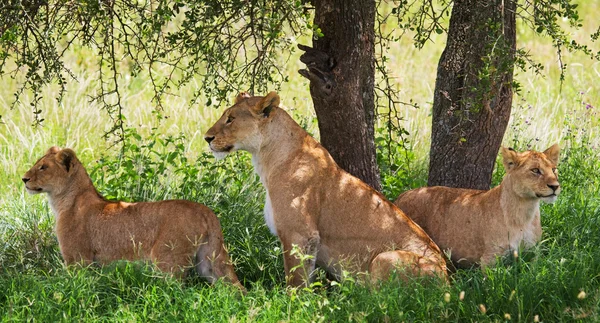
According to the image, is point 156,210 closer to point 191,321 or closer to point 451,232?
point 191,321

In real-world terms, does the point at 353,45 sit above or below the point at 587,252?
above

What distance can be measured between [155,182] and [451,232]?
253 centimetres

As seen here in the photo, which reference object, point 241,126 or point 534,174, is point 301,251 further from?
point 534,174

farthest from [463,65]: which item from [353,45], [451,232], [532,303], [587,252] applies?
[532,303]

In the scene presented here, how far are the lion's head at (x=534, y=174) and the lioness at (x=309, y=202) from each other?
2.28 feet

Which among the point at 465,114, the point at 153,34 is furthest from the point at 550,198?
Result: the point at 153,34

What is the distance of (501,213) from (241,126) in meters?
1.83

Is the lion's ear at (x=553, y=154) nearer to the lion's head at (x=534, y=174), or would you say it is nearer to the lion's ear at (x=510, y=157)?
the lion's head at (x=534, y=174)

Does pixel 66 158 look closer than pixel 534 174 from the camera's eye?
No

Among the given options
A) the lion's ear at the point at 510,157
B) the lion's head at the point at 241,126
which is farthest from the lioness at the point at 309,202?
the lion's ear at the point at 510,157

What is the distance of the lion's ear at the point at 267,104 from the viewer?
622 cm

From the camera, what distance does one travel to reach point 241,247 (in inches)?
270

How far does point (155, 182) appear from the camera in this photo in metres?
7.73

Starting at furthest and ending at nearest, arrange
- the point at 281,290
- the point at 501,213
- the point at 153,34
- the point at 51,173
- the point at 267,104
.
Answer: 1. the point at 153,34
2. the point at 51,173
3. the point at 501,213
4. the point at 267,104
5. the point at 281,290
